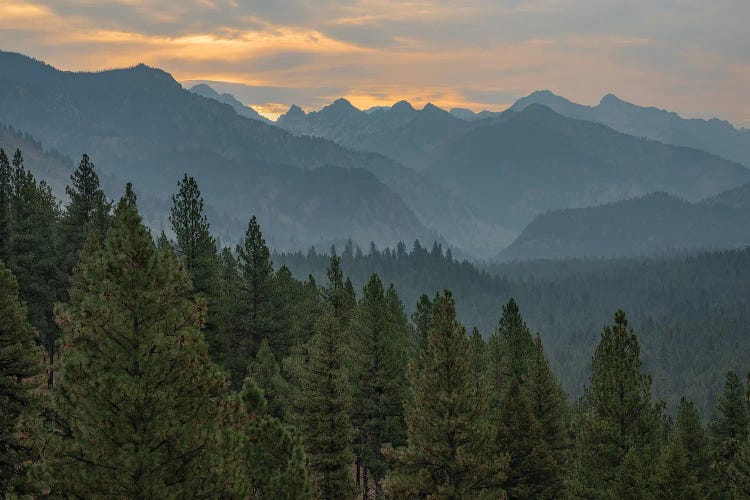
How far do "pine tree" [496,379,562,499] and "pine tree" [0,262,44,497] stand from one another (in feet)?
63.1

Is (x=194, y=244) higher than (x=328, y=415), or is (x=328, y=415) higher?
(x=194, y=244)

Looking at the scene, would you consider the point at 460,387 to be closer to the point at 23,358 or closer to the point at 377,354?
the point at 377,354

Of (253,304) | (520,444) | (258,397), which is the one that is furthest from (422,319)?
(258,397)

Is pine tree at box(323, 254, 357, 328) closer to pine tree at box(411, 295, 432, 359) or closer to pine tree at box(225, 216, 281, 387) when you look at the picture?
pine tree at box(225, 216, 281, 387)

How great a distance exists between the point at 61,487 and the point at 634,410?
20.8m

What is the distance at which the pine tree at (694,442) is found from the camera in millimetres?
38919

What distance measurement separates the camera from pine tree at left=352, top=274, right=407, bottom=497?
3647 cm

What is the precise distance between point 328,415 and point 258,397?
1210 centimetres

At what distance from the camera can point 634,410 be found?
27.3 meters

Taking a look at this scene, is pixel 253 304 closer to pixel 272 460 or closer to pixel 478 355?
pixel 478 355

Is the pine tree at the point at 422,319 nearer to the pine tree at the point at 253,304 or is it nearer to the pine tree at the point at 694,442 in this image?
the pine tree at the point at 253,304

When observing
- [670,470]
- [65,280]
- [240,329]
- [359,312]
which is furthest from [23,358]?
[65,280]

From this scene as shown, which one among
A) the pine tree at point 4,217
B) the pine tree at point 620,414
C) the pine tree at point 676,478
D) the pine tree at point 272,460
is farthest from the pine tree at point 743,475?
the pine tree at point 4,217

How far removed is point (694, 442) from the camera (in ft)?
132
